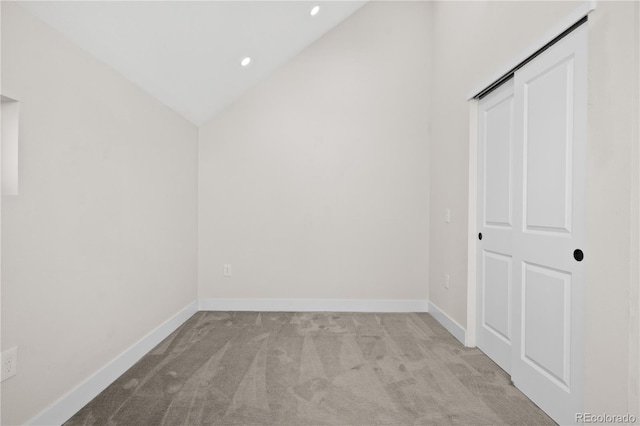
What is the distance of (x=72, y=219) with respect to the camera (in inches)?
79.5

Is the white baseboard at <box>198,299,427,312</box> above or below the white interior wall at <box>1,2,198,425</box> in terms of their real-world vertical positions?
below

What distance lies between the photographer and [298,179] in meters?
4.20

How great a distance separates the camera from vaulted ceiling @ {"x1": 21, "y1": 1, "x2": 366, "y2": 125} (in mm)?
2021

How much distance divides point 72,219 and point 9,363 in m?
0.73

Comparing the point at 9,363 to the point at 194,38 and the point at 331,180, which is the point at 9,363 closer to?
the point at 194,38

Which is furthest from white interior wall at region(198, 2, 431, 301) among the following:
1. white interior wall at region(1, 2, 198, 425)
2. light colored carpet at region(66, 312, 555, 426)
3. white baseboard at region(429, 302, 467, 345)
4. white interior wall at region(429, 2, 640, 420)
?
white interior wall at region(429, 2, 640, 420)

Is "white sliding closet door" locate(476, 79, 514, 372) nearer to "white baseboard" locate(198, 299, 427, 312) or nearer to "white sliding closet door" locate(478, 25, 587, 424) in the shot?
"white sliding closet door" locate(478, 25, 587, 424)

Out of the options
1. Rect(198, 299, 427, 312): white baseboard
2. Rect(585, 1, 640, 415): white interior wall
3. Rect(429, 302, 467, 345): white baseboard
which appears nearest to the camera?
Rect(585, 1, 640, 415): white interior wall

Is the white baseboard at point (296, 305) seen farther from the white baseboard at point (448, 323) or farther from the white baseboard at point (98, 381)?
the white baseboard at point (98, 381)

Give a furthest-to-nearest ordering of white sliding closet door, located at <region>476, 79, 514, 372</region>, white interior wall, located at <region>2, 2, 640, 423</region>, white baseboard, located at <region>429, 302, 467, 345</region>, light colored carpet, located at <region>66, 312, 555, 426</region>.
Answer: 1. white baseboard, located at <region>429, 302, 467, 345</region>
2. white sliding closet door, located at <region>476, 79, 514, 372</region>
3. light colored carpet, located at <region>66, 312, 555, 426</region>
4. white interior wall, located at <region>2, 2, 640, 423</region>

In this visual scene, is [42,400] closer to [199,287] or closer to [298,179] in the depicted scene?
[199,287]

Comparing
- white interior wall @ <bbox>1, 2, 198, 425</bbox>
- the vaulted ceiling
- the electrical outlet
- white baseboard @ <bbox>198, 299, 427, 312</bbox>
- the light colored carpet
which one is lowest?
the light colored carpet

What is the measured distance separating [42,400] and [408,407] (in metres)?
1.85

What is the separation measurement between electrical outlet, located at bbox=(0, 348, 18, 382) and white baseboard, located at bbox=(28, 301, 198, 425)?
0.29 metres
